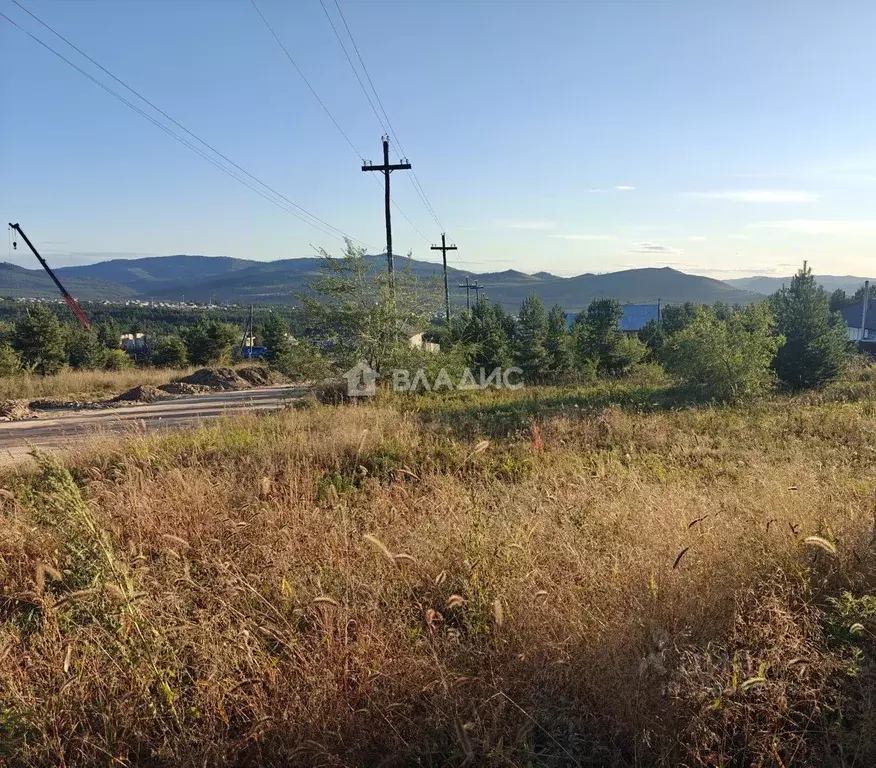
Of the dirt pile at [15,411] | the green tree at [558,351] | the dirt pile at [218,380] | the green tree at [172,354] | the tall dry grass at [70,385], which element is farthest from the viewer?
the green tree at [172,354]

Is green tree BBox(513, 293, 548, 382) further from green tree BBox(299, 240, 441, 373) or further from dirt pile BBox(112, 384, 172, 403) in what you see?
dirt pile BBox(112, 384, 172, 403)

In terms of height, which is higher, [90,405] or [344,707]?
[344,707]

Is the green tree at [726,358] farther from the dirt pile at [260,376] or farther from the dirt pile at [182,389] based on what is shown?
the dirt pile at [182,389]

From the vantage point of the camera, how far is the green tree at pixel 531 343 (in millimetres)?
23891

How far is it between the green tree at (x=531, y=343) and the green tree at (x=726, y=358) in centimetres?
872

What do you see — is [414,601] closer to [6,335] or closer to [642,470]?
[642,470]

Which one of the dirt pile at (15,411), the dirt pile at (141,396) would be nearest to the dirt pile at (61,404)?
the dirt pile at (15,411)

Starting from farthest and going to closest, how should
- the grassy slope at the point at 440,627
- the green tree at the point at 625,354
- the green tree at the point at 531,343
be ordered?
1. the green tree at the point at 625,354
2. the green tree at the point at 531,343
3. the grassy slope at the point at 440,627

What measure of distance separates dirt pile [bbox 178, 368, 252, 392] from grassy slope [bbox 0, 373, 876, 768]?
782 inches

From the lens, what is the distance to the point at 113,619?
258 cm

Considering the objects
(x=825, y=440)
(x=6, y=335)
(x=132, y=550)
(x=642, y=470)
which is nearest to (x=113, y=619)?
(x=132, y=550)

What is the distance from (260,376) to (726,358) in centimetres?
2051

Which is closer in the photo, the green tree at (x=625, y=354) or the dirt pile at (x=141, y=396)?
the dirt pile at (x=141, y=396)

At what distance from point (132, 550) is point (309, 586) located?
1215mm
